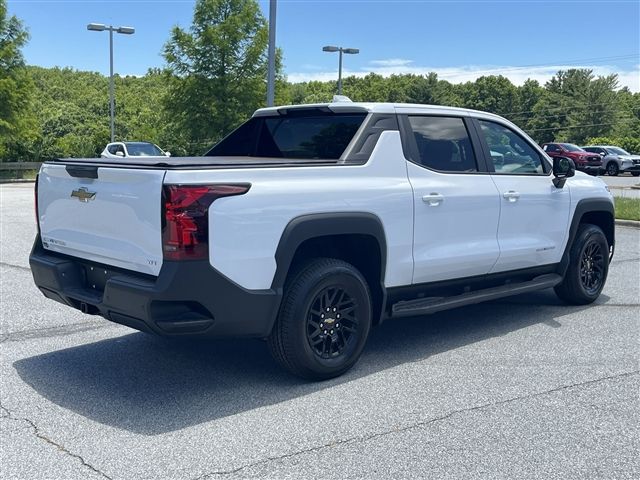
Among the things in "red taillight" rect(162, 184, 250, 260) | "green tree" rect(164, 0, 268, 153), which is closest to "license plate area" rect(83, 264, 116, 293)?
"red taillight" rect(162, 184, 250, 260)

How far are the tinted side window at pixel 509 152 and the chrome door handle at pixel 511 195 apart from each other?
209 millimetres

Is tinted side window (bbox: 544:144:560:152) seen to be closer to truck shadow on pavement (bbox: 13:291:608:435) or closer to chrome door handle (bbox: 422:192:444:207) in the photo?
truck shadow on pavement (bbox: 13:291:608:435)

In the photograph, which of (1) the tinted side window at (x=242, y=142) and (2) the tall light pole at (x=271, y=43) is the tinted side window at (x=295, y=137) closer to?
(1) the tinted side window at (x=242, y=142)

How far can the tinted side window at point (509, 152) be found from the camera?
607 centimetres

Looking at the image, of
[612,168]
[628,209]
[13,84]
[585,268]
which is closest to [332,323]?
[585,268]

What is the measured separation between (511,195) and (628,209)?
11.1 metres

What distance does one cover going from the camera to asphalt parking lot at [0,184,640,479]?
3.55 meters

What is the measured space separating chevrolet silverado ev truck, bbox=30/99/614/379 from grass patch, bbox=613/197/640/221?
9.12m

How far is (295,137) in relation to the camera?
5.87 m

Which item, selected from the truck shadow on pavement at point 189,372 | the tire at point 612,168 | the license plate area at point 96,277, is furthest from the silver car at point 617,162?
the license plate area at point 96,277

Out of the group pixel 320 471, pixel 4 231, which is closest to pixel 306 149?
pixel 320 471

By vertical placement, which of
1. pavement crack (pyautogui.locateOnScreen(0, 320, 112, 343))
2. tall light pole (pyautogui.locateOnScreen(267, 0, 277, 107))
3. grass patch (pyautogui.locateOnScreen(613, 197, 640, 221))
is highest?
tall light pole (pyautogui.locateOnScreen(267, 0, 277, 107))

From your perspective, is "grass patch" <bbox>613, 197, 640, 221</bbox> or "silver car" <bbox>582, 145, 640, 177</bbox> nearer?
"grass patch" <bbox>613, 197, 640, 221</bbox>

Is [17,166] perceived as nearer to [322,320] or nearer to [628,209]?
[628,209]
